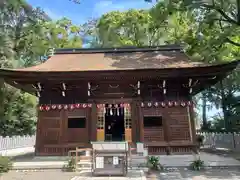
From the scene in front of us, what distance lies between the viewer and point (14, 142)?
15234mm

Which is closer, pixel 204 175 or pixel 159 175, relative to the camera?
pixel 204 175

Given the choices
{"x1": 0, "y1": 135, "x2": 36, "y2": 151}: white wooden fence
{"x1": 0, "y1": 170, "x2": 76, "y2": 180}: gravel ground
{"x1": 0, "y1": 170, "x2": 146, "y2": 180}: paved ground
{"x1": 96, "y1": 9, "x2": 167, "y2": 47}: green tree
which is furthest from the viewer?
{"x1": 96, "y1": 9, "x2": 167, "y2": 47}: green tree

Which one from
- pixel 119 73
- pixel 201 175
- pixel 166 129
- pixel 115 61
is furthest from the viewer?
pixel 115 61

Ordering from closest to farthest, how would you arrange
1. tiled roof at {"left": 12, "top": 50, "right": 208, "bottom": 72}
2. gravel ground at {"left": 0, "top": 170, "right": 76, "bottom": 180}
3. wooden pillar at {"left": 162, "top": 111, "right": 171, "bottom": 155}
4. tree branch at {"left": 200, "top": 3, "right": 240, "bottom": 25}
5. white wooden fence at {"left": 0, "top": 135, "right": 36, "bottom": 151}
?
gravel ground at {"left": 0, "top": 170, "right": 76, "bottom": 180}
wooden pillar at {"left": 162, "top": 111, "right": 171, "bottom": 155}
tiled roof at {"left": 12, "top": 50, "right": 208, "bottom": 72}
tree branch at {"left": 200, "top": 3, "right": 240, "bottom": 25}
white wooden fence at {"left": 0, "top": 135, "right": 36, "bottom": 151}

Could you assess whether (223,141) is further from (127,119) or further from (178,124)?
(127,119)

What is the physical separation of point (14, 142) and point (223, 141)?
516 inches

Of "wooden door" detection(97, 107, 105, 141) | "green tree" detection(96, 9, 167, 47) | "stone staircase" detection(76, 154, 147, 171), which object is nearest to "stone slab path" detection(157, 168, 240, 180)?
"stone staircase" detection(76, 154, 147, 171)

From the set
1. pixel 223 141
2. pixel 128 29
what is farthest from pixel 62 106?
pixel 128 29

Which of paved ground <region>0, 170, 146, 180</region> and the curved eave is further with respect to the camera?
the curved eave

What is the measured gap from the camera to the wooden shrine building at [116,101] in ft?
33.2

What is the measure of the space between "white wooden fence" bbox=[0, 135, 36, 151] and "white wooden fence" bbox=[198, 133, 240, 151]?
1269cm

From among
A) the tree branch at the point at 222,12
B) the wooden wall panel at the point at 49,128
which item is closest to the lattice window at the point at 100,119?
the wooden wall panel at the point at 49,128

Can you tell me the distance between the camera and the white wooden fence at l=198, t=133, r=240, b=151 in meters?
12.7

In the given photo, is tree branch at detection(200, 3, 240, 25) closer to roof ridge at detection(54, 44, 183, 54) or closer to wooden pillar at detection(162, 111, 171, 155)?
roof ridge at detection(54, 44, 183, 54)
